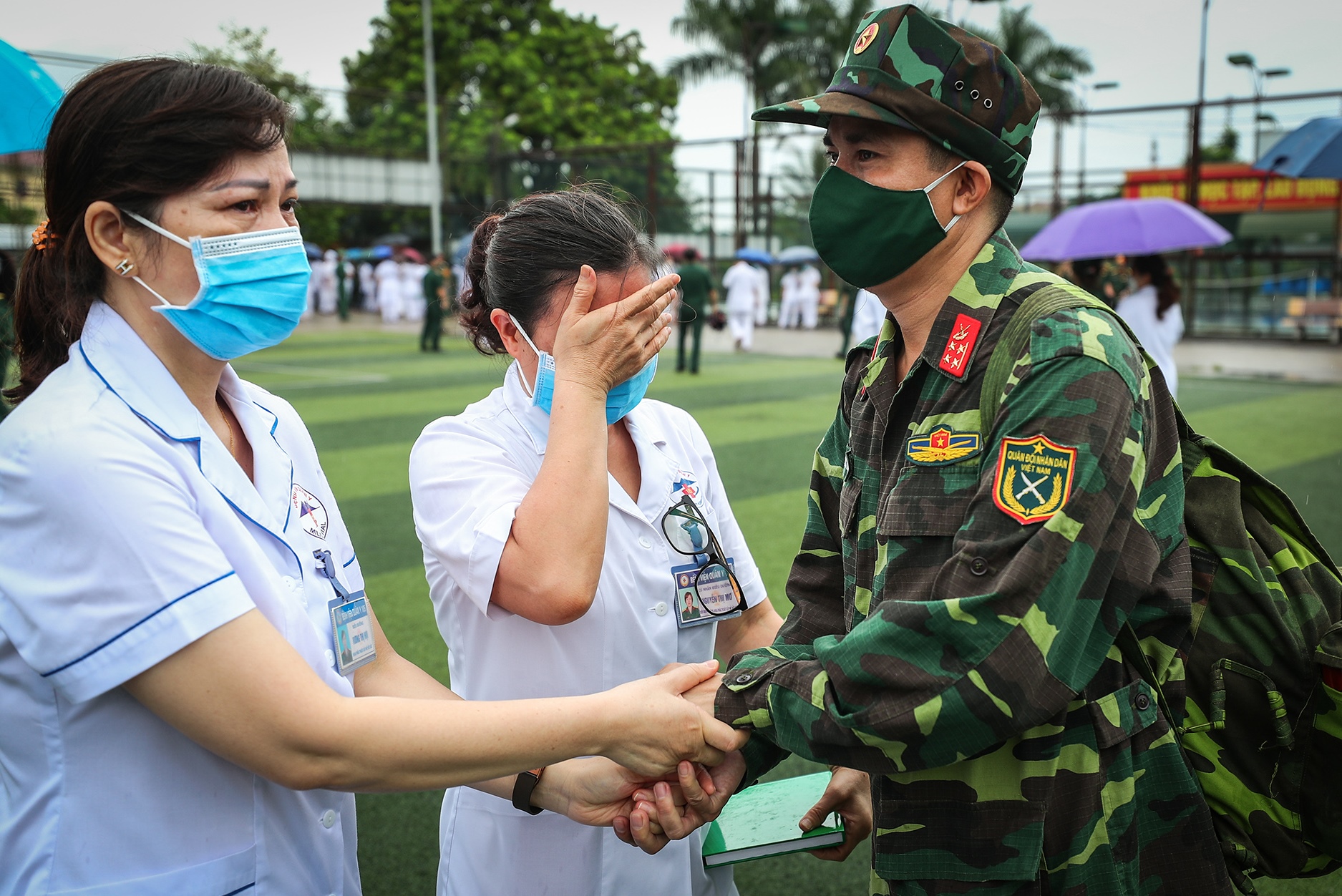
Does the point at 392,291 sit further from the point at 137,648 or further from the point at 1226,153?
the point at 137,648

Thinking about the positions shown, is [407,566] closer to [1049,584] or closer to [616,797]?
[616,797]

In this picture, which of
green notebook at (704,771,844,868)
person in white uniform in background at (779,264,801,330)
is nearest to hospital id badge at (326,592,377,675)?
green notebook at (704,771,844,868)

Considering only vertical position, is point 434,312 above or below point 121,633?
below

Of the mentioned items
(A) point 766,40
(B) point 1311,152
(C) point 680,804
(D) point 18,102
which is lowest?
(C) point 680,804

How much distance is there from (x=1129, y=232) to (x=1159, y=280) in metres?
0.51

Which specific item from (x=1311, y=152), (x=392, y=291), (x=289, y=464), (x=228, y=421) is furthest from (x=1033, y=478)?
(x=392, y=291)

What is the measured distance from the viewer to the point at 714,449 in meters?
9.98

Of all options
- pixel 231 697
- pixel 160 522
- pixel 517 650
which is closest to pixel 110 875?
pixel 231 697

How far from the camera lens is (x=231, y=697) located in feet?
→ 4.88

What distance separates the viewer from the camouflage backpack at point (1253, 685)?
1.74 meters

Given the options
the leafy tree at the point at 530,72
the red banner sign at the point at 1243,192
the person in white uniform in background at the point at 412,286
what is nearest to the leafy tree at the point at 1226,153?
the red banner sign at the point at 1243,192

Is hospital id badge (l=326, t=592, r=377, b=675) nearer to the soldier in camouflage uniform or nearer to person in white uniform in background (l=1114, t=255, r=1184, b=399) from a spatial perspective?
the soldier in camouflage uniform

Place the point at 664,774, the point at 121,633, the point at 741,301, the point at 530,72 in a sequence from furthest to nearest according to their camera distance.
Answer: the point at 530,72 → the point at 741,301 → the point at 664,774 → the point at 121,633

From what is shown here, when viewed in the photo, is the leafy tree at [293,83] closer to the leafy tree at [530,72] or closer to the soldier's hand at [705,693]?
the leafy tree at [530,72]
